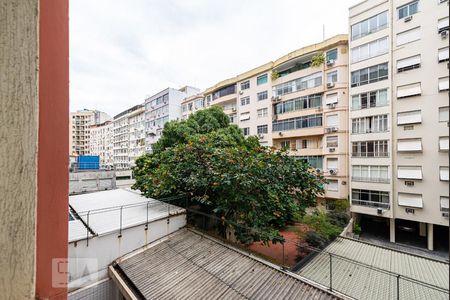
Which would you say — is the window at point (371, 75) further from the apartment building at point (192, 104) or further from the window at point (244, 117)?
the apartment building at point (192, 104)

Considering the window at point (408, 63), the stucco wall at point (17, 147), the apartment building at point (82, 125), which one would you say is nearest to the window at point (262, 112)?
the window at point (408, 63)

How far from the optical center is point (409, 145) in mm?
14383

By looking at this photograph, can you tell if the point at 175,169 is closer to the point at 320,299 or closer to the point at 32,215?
the point at 320,299

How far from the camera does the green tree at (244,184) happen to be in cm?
782

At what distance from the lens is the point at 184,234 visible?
862 centimetres

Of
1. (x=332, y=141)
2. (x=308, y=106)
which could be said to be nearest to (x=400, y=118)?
(x=332, y=141)

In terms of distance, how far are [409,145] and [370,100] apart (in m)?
4.12

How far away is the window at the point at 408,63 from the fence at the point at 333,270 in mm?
14200

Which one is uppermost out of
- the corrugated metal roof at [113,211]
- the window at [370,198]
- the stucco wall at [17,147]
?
the stucco wall at [17,147]

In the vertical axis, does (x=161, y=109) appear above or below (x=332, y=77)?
above

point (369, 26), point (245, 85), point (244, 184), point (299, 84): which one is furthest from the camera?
point (245, 85)

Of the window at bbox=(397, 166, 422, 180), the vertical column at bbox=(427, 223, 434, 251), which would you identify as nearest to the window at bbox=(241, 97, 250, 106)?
the window at bbox=(397, 166, 422, 180)

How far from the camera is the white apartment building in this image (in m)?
56.4

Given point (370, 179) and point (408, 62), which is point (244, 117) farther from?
point (408, 62)
